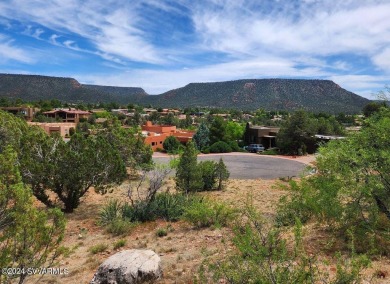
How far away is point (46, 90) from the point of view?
142125mm

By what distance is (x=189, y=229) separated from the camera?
1228 cm

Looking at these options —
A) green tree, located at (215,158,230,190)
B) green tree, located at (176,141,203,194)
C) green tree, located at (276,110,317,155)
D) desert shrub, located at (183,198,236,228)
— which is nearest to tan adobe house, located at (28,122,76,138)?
green tree, located at (276,110,317,155)

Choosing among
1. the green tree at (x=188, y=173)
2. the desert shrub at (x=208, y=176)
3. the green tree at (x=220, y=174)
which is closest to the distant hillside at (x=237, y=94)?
the green tree at (x=220, y=174)

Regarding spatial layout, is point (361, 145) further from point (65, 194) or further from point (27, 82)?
point (27, 82)

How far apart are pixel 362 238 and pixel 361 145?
263cm

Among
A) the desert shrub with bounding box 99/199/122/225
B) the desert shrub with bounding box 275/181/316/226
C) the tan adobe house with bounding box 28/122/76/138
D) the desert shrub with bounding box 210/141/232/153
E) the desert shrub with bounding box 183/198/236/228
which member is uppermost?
the desert shrub with bounding box 275/181/316/226

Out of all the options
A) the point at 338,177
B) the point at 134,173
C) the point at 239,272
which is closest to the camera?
the point at 239,272

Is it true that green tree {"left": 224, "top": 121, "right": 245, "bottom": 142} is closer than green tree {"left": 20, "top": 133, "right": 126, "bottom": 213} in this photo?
No

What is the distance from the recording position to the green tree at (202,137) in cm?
4864

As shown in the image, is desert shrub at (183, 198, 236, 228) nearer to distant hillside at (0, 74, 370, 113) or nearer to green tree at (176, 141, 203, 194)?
green tree at (176, 141, 203, 194)

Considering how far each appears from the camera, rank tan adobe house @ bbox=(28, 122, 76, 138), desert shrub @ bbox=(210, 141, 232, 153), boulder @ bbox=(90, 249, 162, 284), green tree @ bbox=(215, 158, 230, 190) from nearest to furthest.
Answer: boulder @ bbox=(90, 249, 162, 284) → green tree @ bbox=(215, 158, 230, 190) → desert shrub @ bbox=(210, 141, 232, 153) → tan adobe house @ bbox=(28, 122, 76, 138)

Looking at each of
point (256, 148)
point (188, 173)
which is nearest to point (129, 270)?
point (188, 173)

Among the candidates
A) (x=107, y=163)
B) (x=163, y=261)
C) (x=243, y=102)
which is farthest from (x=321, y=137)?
(x=243, y=102)

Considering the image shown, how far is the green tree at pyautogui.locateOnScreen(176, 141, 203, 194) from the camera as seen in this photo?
64.1ft
